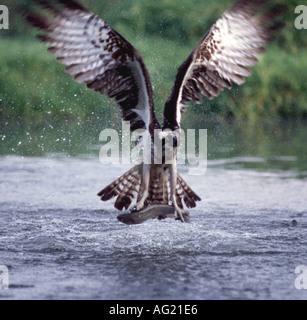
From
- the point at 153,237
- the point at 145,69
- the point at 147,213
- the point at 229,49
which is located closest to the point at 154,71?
the point at 229,49

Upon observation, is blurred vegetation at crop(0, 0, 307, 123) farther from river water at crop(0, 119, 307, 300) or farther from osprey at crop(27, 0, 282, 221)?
osprey at crop(27, 0, 282, 221)

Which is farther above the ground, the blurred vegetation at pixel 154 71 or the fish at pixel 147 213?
the blurred vegetation at pixel 154 71

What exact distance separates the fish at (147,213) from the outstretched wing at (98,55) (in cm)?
75

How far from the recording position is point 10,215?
24.3 feet

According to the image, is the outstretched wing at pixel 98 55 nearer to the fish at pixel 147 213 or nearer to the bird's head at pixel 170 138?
the bird's head at pixel 170 138

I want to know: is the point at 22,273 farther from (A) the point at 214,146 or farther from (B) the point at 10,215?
(A) the point at 214,146

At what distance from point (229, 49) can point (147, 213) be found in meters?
1.81

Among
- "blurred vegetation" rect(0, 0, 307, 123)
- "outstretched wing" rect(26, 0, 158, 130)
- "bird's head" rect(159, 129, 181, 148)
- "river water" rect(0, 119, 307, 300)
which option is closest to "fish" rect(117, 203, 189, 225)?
"river water" rect(0, 119, 307, 300)

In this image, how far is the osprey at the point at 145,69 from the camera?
618 centimetres

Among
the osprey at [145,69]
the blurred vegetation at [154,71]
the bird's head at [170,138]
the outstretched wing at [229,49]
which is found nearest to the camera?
the osprey at [145,69]

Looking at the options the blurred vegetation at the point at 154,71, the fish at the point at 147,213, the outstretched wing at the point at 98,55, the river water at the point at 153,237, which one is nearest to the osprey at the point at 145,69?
the outstretched wing at the point at 98,55

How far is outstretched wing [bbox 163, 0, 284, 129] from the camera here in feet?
21.9

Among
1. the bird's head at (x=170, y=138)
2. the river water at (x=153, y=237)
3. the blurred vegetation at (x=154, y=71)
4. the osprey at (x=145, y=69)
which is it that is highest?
the blurred vegetation at (x=154, y=71)

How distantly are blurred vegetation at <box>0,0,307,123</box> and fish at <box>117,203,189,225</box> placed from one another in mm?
6285
